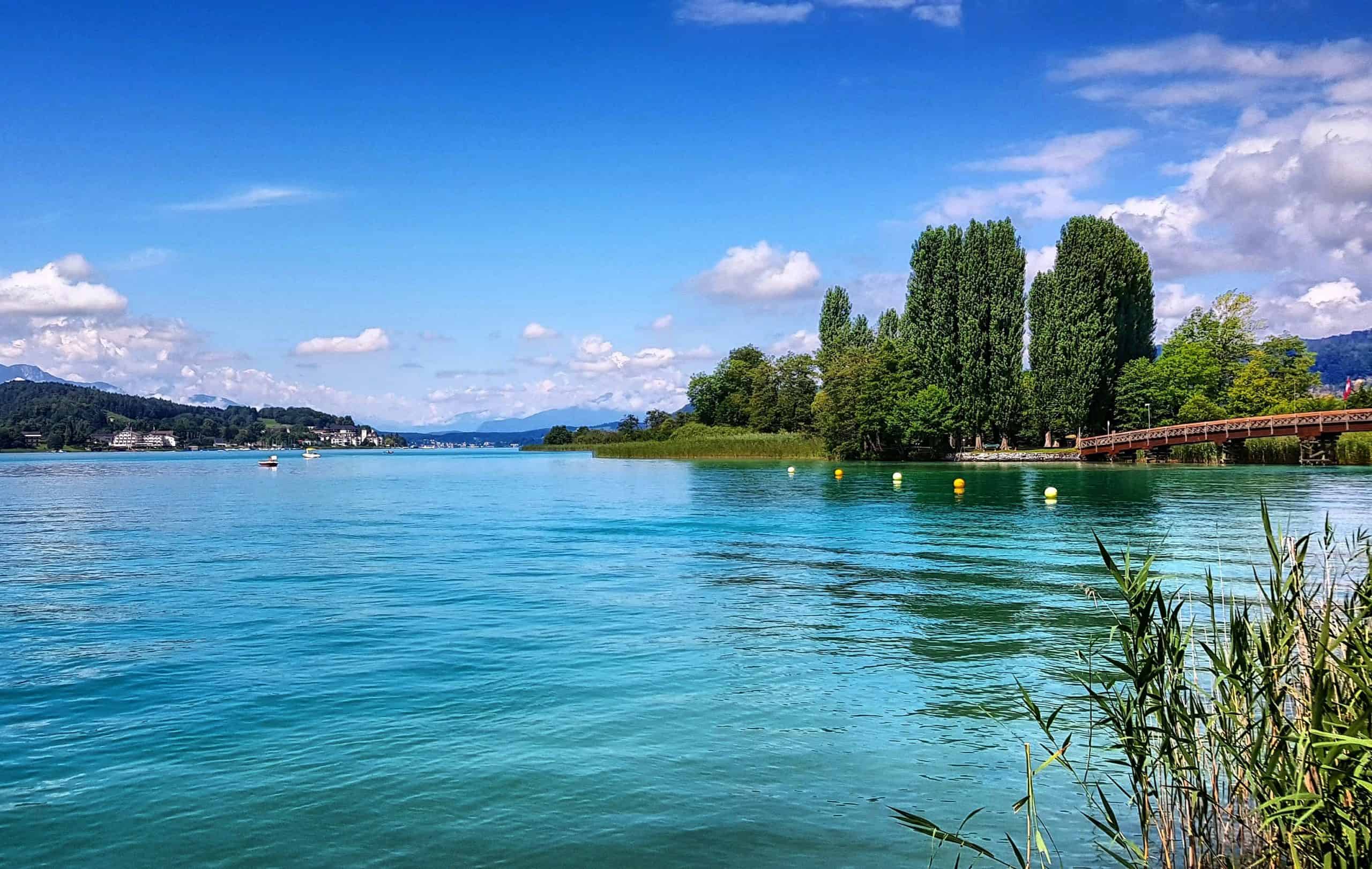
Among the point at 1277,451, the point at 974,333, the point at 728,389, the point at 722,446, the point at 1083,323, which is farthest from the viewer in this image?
the point at 728,389

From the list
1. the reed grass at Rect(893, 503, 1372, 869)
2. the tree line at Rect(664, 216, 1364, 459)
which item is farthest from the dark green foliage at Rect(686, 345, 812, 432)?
the reed grass at Rect(893, 503, 1372, 869)

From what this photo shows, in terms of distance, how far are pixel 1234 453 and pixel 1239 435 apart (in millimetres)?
5291

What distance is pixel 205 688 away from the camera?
12.2m

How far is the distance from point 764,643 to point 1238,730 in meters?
8.12

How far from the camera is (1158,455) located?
77062mm

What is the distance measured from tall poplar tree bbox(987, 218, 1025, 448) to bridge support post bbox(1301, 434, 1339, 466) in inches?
889

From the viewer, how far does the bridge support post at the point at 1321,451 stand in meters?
64.8

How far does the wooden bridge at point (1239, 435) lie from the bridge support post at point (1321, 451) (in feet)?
0.13

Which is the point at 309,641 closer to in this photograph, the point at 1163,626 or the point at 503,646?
the point at 503,646

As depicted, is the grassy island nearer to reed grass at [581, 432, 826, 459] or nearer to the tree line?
reed grass at [581, 432, 826, 459]

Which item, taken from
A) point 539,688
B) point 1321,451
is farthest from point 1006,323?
point 539,688

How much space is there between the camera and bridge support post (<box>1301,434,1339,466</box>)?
64750mm

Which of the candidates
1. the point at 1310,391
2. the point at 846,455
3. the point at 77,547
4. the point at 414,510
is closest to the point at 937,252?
the point at 846,455

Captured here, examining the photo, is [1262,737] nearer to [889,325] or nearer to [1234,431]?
[1234,431]
